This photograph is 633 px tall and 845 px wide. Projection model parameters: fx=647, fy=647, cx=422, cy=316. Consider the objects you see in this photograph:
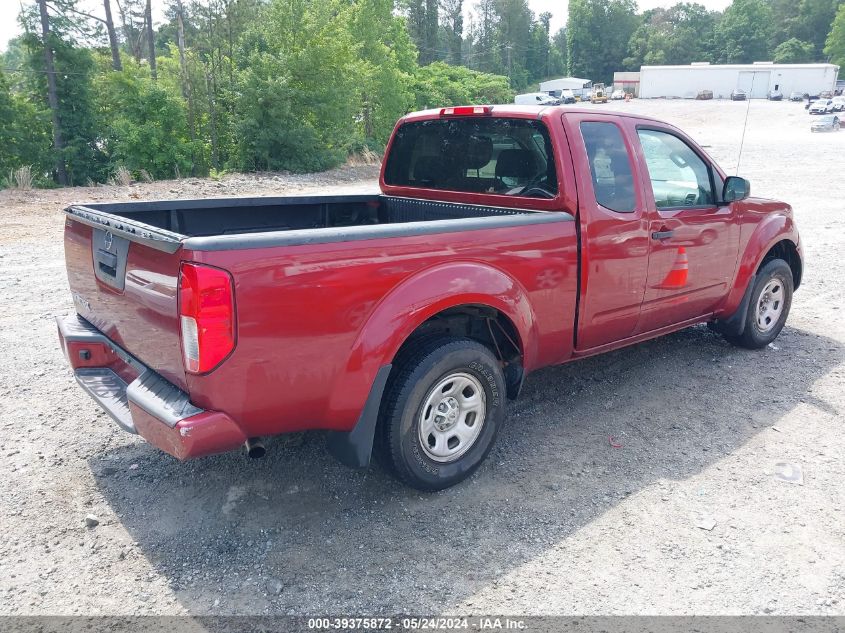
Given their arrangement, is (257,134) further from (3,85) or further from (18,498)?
(18,498)

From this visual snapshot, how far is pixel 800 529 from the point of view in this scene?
128 inches

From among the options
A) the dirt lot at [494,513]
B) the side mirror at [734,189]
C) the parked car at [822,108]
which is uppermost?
the parked car at [822,108]

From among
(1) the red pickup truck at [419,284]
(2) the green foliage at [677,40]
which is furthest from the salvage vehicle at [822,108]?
(2) the green foliage at [677,40]

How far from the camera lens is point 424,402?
3.32 m

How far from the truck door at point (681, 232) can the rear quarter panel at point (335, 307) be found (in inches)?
50.4

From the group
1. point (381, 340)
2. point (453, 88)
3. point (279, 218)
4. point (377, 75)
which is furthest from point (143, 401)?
point (453, 88)

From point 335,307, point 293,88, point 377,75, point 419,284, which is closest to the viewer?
point 335,307

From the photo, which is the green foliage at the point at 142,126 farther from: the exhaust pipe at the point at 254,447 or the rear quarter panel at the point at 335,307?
the exhaust pipe at the point at 254,447

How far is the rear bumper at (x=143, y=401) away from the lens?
2666mm

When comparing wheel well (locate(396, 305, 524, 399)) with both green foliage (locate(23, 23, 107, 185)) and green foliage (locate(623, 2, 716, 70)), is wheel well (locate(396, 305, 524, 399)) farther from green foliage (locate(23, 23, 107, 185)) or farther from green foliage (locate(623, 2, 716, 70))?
green foliage (locate(623, 2, 716, 70))

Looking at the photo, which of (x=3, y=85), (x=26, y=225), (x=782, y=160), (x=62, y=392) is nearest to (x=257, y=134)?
(x=3, y=85)

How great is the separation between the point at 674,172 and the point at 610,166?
0.93 meters

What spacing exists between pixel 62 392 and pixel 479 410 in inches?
126

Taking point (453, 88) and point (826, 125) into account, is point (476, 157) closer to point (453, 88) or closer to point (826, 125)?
point (453, 88)
